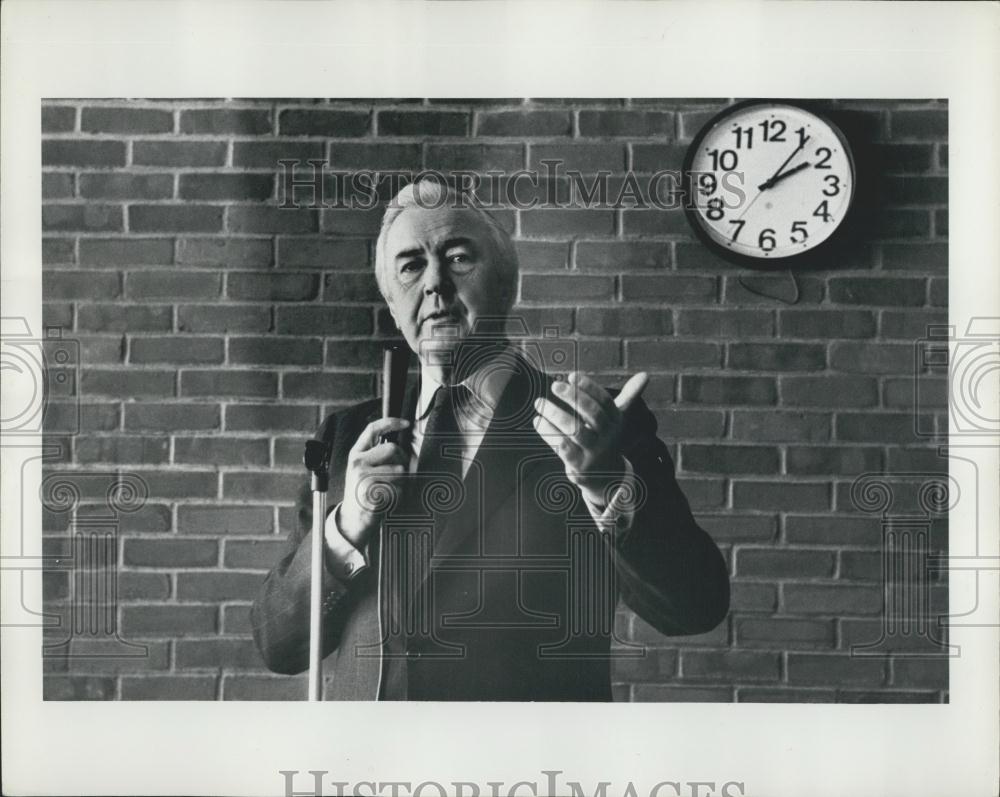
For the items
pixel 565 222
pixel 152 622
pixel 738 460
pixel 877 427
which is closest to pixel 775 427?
pixel 738 460

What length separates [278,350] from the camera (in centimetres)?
213

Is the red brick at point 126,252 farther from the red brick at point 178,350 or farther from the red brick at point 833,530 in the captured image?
the red brick at point 833,530

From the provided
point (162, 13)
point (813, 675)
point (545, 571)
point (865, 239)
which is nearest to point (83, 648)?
point (545, 571)

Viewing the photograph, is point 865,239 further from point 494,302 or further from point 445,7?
point 445,7

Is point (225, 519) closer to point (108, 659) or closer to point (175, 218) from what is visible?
point (108, 659)

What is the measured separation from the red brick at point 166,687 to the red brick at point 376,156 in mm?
1124

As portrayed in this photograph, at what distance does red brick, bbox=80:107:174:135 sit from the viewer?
2125 mm

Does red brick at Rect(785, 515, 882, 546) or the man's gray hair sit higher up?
the man's gray hair

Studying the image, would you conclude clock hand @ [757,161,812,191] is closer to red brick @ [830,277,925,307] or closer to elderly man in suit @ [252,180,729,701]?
red brick @ [830,277,925,307]

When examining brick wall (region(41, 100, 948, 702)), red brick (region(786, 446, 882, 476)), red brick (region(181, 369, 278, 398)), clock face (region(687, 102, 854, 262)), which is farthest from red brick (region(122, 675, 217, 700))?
clock face (region(687, 102, 854, 262))

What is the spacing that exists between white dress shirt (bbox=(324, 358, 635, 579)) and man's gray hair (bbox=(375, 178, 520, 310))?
176mm

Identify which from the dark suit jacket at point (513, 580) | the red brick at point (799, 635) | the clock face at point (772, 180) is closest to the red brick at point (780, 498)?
the dark suit jacket at point (513, 580)

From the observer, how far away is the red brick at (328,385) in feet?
6.97

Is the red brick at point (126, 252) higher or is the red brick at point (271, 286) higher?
the red brick at point (126, 252)
